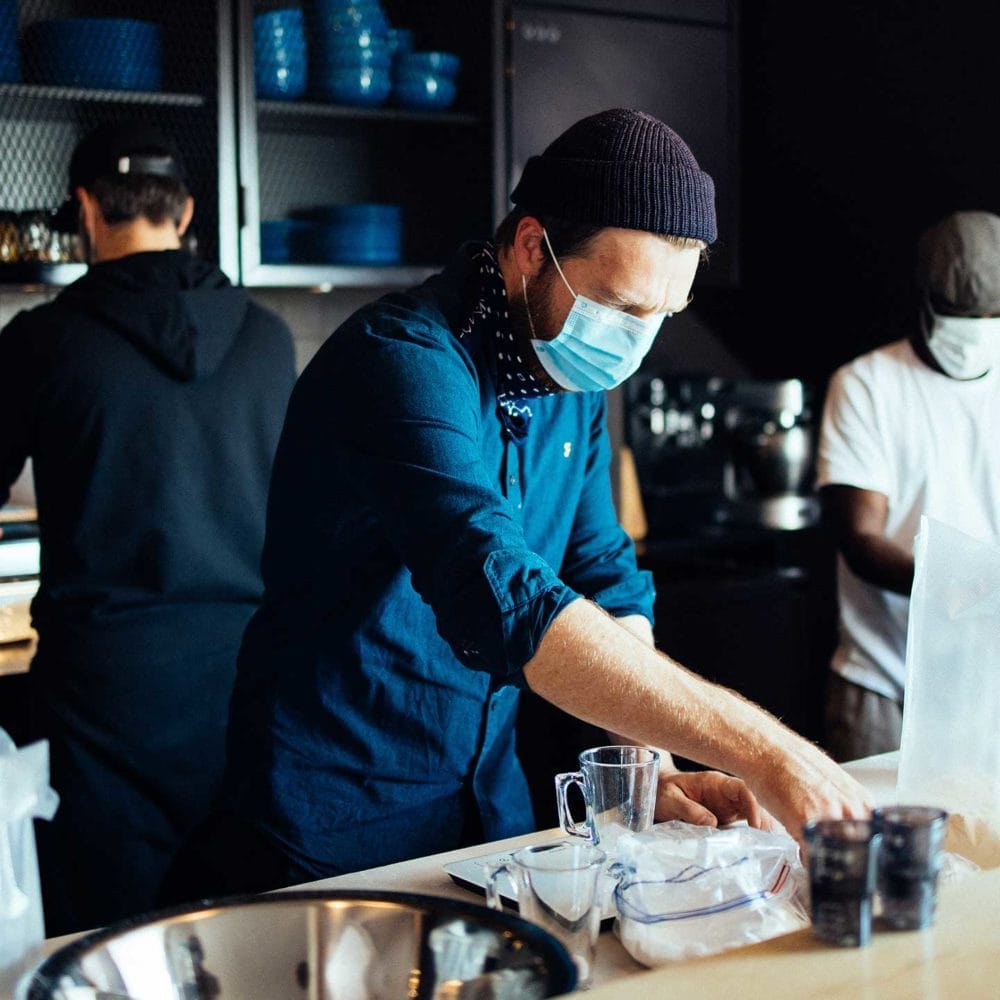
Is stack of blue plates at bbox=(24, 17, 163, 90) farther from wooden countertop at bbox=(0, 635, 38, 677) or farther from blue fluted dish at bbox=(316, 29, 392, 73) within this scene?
wooden countertop at bbox=(0, 635, 38, 677)

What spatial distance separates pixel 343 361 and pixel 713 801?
60 cm

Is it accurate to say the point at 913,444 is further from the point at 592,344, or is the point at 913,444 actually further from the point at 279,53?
the point at 279,53

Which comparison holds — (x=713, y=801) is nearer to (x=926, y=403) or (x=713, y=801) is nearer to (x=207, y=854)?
(x=207, y=854)

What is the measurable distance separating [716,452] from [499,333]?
7.69 feet

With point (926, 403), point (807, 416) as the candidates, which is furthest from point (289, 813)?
point (807, 416)

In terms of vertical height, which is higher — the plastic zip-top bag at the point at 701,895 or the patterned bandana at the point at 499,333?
the patterned bandana at the point at 499,333

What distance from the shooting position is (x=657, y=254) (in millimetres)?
1595

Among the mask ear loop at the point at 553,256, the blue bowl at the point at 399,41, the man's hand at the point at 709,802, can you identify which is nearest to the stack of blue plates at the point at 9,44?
the blue bowl at the point at 399,41

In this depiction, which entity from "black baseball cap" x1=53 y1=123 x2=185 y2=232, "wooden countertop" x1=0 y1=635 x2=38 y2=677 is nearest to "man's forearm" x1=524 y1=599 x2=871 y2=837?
"black baseball cap" x1=53 y1=123 x2=185 y2=232

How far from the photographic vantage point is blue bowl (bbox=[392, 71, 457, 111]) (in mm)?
3580

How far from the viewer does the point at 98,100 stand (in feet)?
10.9

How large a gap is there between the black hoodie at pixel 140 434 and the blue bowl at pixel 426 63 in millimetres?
1201

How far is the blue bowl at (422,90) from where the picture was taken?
11.7ft

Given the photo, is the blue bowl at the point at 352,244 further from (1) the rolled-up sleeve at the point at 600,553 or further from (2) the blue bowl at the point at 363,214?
(1) the rolled-up sleeve at the point at 600,553
